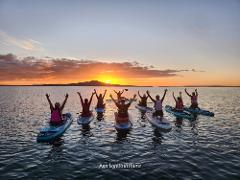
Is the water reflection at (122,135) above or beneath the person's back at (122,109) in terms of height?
beneath

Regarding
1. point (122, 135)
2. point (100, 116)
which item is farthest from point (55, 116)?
point (100, 116)

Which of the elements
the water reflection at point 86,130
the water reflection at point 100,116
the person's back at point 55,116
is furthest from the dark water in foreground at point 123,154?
the water reflection at point 100,116

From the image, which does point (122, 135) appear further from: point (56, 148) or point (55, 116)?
point (56, 148)

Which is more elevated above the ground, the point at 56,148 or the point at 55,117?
the point at 55,117

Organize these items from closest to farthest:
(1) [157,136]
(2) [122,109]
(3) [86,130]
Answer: (1) [157,136], (2) [122,109], (3) [86,130]

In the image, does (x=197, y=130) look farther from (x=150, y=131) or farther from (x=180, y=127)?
(x=150, y=131)

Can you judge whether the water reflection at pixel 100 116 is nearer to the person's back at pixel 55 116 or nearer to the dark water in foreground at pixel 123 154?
the dark water in foreground at pixel 123 154

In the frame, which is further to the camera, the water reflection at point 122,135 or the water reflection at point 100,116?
the water reflection at point 100,116

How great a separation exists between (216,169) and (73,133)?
14786mm

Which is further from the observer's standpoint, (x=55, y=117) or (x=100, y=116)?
Answer: (x=100, y=116)

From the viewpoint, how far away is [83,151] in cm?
1861

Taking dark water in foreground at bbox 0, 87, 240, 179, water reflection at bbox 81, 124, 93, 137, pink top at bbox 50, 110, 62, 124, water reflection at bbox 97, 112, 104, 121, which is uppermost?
pink top at bbox 50, 110, 62, 124

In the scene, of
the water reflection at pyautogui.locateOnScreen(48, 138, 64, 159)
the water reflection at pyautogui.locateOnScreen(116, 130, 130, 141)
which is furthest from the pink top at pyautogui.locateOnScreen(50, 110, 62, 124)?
the water reflection at pyautogui.locateOnScreen(116, 130, 130, 141)

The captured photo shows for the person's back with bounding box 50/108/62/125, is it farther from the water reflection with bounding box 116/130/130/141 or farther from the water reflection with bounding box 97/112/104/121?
the water reflection with bounding box 97/112/104/121
